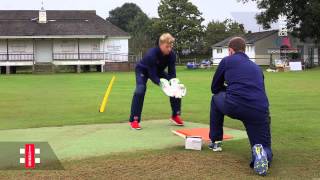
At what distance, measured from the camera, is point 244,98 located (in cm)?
731

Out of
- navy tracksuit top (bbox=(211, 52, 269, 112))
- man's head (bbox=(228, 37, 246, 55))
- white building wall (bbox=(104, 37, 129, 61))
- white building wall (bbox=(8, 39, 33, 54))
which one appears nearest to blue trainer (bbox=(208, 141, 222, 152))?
navy tracksuit top (bbox=(211, 52, 269, 112))

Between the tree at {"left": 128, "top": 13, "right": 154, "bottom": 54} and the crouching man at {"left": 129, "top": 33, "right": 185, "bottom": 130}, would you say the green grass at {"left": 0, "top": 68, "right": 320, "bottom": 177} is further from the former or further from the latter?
the tree at {"left": 128, "top": 13, "right": 154, "bottom": 54}

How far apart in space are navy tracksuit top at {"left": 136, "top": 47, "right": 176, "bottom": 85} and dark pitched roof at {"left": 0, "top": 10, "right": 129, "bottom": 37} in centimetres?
4992

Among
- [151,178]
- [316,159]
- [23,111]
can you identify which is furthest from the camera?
[23,111]

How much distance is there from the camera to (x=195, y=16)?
9044 cm

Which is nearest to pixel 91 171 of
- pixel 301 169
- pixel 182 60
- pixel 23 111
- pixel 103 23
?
pixel 301 169

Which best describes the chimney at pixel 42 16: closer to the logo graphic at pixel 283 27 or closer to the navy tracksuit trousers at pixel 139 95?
the logo graphic at pixel 283 27

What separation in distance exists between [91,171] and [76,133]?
3.30 metres

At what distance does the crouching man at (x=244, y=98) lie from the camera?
7.20 m

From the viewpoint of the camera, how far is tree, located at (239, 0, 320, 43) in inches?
2248

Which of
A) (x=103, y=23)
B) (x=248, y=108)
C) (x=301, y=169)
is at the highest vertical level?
(x=103, y=23)

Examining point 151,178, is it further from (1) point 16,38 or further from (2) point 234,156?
(1) point 16,38

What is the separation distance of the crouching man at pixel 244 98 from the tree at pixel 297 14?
5048cm

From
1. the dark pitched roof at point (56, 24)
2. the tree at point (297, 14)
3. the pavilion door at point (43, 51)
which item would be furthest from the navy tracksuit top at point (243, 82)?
the pavilion door at point (43, 51)
